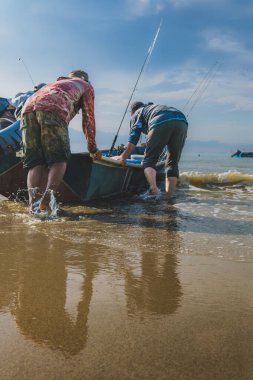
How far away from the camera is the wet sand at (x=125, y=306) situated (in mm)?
1054

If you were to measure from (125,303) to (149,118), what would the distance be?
4775 mm

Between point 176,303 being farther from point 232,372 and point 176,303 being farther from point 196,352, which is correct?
point 232,372

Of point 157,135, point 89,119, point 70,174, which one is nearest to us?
point 89,119

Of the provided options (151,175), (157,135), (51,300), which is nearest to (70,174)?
(151,175)

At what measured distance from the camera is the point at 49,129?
4133mm

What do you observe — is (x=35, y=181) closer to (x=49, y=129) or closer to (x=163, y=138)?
(x=49, y=129)

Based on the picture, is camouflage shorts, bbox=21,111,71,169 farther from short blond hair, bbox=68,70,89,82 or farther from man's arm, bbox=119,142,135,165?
man's arm, bbox=119,142,135,165

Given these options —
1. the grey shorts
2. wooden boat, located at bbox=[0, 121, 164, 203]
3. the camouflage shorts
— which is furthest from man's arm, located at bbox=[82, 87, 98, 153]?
the grey shorts

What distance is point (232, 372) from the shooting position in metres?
1.02

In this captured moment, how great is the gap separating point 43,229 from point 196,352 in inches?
93.2

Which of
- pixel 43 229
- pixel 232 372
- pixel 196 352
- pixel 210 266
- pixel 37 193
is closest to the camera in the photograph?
pixel 232 372

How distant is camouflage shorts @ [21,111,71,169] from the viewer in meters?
4.13

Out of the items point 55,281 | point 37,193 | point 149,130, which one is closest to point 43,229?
point 37,193

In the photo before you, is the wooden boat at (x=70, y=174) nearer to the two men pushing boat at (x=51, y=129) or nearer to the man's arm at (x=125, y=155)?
the man's arm at (x=125, y=155)
